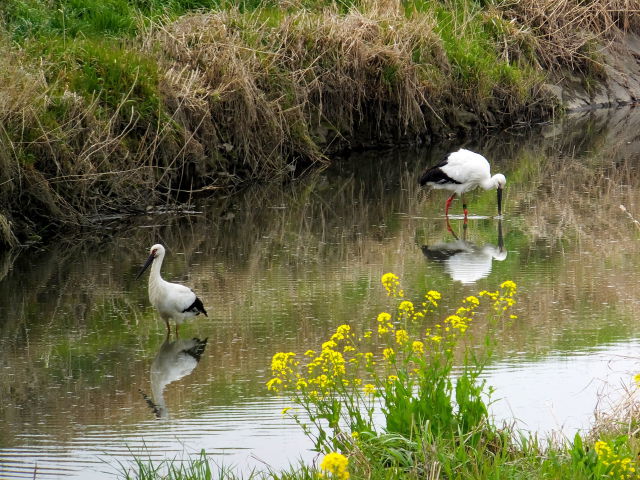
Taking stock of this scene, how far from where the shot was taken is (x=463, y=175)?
14.3 m

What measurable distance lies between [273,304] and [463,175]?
495cm

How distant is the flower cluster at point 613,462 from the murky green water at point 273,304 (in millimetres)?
1364

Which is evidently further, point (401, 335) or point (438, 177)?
point (438, 177)

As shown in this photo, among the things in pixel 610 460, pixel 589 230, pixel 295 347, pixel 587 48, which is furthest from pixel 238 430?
pixel 587 48

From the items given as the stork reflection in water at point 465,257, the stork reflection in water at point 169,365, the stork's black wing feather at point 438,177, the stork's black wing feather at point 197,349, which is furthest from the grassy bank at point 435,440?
the stork's black wing feather at point 438,177

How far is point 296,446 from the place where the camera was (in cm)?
680

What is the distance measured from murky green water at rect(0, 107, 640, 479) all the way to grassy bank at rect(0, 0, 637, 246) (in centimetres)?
63

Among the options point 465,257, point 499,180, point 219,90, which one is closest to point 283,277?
point 465,257

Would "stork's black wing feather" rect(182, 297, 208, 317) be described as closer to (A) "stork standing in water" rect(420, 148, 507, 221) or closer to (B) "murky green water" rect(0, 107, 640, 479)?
(B) "murky green water" rect(0, 107, 640, 479)

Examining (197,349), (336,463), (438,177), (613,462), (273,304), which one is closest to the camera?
(336,463)

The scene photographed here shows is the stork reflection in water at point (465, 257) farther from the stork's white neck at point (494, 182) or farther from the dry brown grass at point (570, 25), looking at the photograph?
the dry brown grass at point (570, 25)

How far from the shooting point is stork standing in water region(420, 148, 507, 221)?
14297 millimetres

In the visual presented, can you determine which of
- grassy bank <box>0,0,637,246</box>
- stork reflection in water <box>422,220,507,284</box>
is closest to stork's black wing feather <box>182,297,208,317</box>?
stork reflection in water <box>422,220,507,284</box>

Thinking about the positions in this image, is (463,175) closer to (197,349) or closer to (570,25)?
(197,349)
